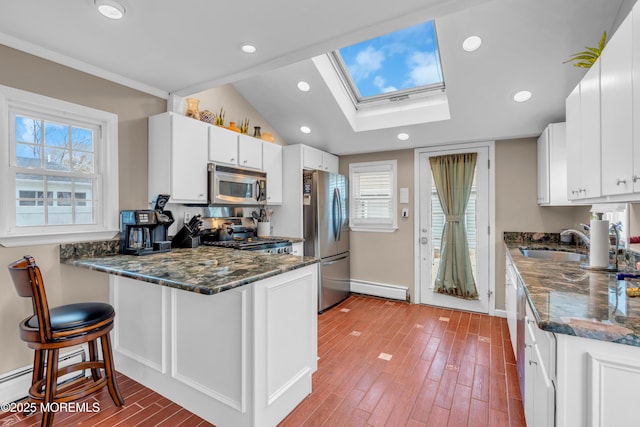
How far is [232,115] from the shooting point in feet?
12.3

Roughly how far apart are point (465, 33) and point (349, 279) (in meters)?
3.44

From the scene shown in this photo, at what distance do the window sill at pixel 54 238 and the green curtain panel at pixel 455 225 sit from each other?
3.73m

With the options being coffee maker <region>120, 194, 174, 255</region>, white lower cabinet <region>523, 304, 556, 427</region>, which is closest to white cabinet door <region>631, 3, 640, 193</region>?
white lower cabinet <region>523, 304, 556, 427</region>

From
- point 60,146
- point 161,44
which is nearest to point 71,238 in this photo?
point 60,146

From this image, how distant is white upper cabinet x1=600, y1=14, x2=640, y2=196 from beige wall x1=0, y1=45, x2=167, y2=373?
3.29m

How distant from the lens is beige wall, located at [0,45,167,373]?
2070 millimetres

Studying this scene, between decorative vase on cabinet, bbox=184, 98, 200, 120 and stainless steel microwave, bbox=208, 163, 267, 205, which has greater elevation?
decorative vase on cabinet, bbox=184, 98, 200, 120

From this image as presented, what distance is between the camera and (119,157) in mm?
2654

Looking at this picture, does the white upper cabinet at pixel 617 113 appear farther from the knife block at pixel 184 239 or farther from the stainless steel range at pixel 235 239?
Result: the knife block at pixel 184 239

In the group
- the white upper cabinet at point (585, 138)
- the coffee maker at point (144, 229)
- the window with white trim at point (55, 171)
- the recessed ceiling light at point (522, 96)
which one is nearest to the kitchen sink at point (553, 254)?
the white upper cabinet at point (585, 138)

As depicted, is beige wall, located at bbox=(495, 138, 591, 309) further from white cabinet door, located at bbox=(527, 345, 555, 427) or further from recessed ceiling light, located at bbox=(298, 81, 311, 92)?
white cabinet door, located at bbox=(527, 345, 555, 427)

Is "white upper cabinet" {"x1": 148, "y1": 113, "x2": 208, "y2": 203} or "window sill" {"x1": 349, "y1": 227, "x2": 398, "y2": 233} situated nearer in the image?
"white upper cabinet" {"x1": 148, "y1": 113, "x2": 208, "y2": 203}

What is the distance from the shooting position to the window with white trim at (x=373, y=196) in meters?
4.45

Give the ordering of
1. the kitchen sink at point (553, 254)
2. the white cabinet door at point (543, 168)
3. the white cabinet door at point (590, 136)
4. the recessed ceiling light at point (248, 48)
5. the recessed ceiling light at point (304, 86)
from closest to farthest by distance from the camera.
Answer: the white cabinet door at point (590, 136)
the recessed ceiling light at point (248, 48)
the kitchen sink at point (553, 254)
the white cabinet door at point (543, 168)
the recessed ceiling light at point (304, 86)
